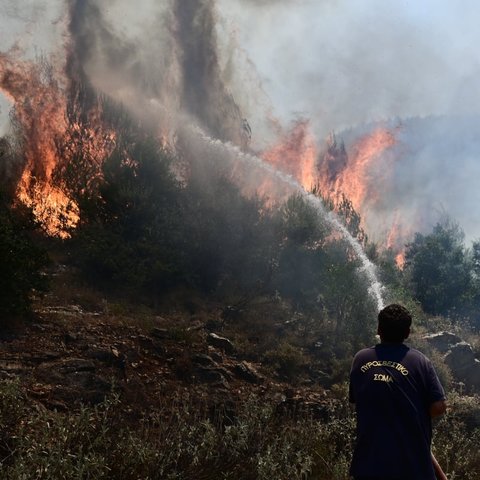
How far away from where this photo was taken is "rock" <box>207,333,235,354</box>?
15797mm

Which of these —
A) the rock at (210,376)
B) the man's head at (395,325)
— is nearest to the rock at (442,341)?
the rock at (210,376)

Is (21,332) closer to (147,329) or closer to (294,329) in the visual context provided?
(147,329)

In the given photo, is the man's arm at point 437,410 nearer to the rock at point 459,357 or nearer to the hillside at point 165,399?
the hillside at point 165,399

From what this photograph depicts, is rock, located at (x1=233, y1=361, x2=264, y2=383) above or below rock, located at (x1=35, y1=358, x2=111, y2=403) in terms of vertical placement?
above

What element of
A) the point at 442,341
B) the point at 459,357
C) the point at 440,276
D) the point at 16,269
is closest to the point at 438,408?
the point at 16,269

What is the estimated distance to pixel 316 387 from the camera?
15297 mm

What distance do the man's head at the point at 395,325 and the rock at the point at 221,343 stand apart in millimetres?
12514

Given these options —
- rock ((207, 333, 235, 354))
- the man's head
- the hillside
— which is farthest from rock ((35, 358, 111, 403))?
the man's head

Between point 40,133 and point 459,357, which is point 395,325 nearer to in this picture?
point 459,357

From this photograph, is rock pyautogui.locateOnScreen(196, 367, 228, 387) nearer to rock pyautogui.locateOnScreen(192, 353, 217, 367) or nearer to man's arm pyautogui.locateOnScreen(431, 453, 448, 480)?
rock pyautogui.locateOnScreen(192, 353, 217, 367)

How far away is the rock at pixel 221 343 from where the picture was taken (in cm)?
1580

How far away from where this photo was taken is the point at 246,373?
45.9 feet

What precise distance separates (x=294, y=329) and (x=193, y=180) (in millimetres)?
13079

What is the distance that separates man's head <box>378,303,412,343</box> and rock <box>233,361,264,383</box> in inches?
423
